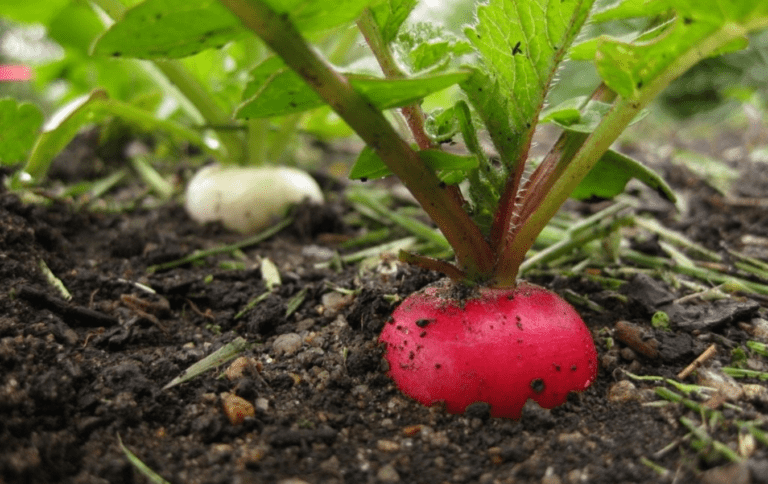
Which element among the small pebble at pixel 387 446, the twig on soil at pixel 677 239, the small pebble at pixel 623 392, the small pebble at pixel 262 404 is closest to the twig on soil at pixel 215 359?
the small pebble at pixel 262 404

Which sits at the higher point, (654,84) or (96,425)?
(654,84)

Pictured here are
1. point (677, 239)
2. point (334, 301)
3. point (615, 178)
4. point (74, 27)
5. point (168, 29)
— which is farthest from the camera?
point (74, 27)

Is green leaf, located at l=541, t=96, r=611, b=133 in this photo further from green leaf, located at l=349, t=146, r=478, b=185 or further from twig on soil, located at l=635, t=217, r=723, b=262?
twig on soil, located at l=635, t=217, r=723, b=262

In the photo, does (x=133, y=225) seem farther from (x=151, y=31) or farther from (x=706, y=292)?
(x=706, y=292)

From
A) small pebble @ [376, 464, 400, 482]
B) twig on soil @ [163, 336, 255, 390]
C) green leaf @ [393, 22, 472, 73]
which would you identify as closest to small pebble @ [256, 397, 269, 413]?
twig on soil @ [163, 336, 255, 390]

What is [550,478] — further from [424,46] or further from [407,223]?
[407,223]

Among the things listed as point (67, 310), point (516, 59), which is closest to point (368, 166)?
point (516, 59)

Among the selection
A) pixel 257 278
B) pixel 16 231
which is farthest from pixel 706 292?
pixel 16 231
